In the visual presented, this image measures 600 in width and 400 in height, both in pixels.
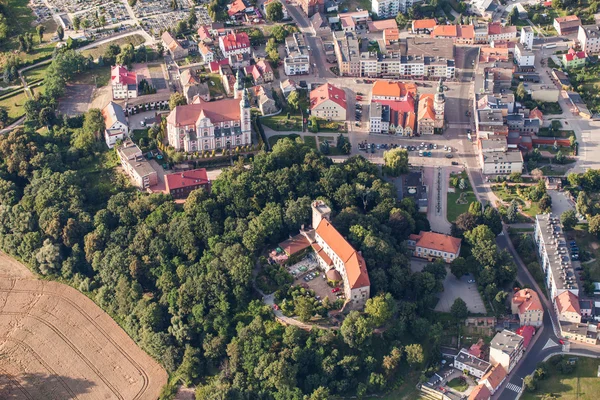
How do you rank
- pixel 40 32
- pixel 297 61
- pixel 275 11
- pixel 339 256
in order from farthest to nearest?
pixel 275 11
pixel 40 32
pixel 297 61
pixel 339 256

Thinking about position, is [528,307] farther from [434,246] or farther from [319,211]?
[319,211]

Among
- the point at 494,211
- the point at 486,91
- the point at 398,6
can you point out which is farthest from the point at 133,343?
the point at 398,6

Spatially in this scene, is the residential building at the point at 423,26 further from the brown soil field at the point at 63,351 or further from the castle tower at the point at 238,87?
the brown soil field at the point at 63,351

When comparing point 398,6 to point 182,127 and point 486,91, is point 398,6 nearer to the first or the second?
point 486,91

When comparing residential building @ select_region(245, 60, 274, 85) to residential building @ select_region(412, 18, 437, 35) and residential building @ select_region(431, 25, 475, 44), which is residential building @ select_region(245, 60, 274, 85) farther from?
residential building @ select_region(431, 25, 475, 44)

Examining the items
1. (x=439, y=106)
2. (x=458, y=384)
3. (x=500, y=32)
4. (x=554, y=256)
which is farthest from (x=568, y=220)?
(x=500, y=32)
